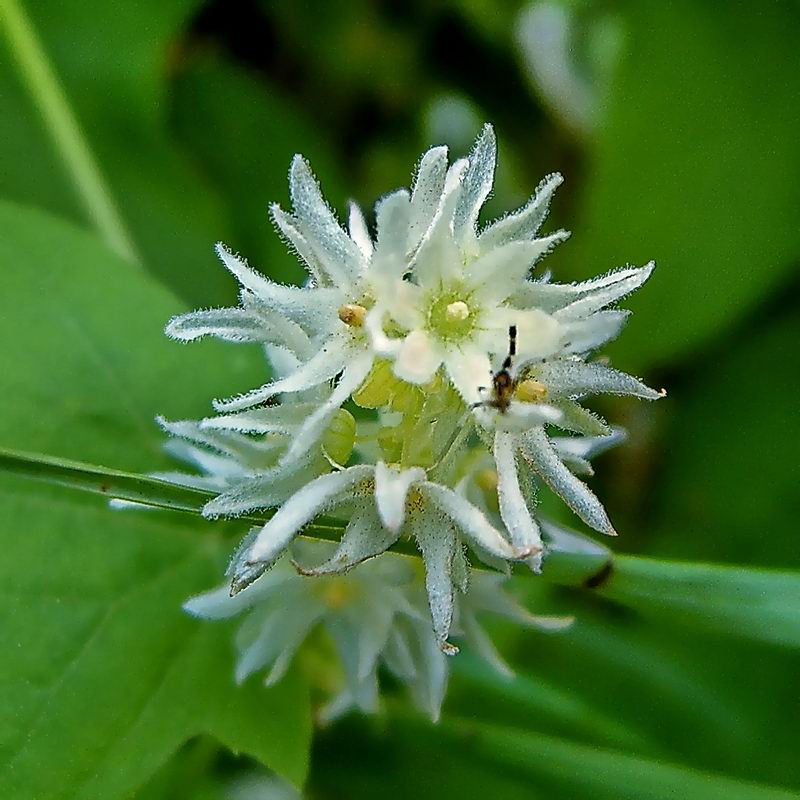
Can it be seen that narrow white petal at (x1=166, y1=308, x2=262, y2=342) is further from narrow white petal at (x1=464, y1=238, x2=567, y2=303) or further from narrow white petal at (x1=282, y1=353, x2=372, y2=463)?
narrow white petal at (x1=464, y1=238, x2=567, y2=303)

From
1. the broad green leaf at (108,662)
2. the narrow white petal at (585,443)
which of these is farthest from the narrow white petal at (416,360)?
the broad green leaf at (108,662)

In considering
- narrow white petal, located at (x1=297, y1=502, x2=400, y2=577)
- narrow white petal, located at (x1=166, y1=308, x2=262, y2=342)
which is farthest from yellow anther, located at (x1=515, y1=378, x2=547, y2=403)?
narrow white petal, located at (x1=166, y1=308, x2=262, y2=342)

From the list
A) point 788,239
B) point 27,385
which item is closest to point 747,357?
point 788,239

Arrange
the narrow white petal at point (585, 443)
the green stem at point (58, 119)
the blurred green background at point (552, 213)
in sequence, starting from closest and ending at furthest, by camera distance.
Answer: the narrow white petal at point (585, 443)
the blurred green background at point (552, 213)
the green stem at point (58, 119)

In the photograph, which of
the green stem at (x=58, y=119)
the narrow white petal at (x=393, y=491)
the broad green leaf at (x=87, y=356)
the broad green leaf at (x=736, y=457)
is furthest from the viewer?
the broad green leaf at (x=736, y=457)

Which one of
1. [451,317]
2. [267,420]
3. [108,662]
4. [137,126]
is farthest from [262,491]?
[137,126]

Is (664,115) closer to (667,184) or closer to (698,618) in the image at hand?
(667,184)

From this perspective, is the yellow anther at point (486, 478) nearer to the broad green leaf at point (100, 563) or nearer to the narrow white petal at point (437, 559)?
the narrow white petal at point (437, 559)
